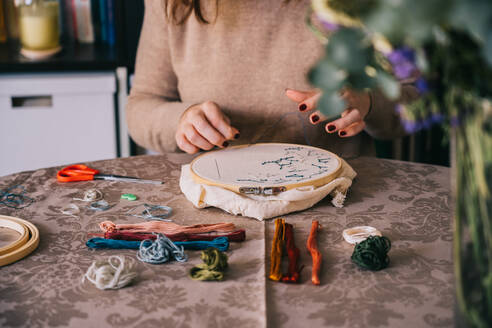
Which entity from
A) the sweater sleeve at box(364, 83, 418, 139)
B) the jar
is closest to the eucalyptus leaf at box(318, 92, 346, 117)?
the sweater sleeve at box(364, 83, 418, 139)

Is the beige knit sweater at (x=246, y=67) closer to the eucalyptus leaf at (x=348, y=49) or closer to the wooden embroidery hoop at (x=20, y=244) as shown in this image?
the wooden embroidery hoop at (x=20, y=244)

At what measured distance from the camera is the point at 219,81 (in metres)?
1.20

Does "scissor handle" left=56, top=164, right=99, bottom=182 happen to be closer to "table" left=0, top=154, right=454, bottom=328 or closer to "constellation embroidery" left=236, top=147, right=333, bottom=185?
"table" left=0, top=154, right=454, bottom=328

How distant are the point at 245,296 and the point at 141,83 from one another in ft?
2.60

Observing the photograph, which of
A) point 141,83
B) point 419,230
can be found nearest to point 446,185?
point 419,230

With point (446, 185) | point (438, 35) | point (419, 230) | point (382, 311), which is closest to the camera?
point (438, 35)

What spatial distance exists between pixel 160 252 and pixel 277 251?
15 cm

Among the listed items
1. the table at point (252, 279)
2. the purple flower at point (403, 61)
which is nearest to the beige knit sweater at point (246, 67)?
the table at point (252, 279)

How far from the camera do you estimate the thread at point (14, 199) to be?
823 millimetres

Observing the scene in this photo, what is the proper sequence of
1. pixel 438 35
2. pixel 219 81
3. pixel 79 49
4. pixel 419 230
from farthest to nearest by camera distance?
1. pixel 79 49
2. pixel 219 81
3. pixel 419 230
4. pixel 438 35

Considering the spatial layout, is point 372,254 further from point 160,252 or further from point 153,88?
point 153,88

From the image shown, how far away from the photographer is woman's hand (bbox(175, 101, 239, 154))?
956mm

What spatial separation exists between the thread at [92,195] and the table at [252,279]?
16 mm

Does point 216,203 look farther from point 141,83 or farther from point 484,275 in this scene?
point 141,83
